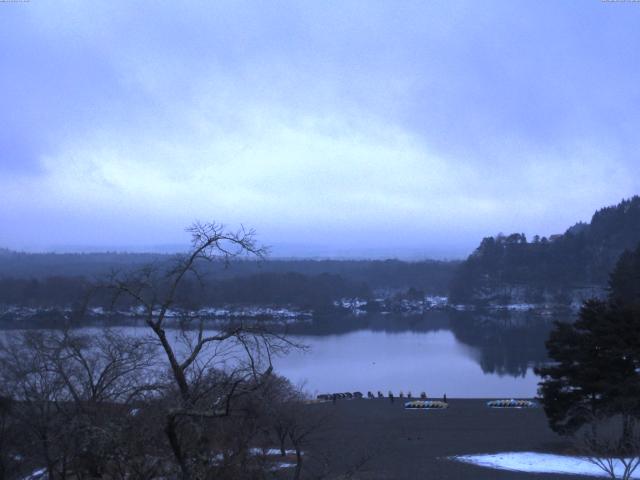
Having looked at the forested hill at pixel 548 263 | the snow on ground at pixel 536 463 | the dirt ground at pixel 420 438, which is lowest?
the dirt ground at pixel 420 438

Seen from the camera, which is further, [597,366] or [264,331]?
[597,366]

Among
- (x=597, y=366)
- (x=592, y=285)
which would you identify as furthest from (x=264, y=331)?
(x=592, y=285)

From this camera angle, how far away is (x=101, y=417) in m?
4.24

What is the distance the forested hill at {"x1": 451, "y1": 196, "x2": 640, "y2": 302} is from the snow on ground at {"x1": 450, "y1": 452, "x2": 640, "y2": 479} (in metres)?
43.9

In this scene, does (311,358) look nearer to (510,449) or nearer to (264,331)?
(510,449)

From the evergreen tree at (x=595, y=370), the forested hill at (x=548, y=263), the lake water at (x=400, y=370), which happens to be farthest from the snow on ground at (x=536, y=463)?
the forested hill at (x=548, y=263)

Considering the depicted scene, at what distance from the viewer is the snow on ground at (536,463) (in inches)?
348

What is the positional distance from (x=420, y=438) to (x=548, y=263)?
46731 millimetres

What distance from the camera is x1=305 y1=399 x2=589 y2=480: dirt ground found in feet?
29.6

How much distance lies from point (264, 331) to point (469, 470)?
6657mm

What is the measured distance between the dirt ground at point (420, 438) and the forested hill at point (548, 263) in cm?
4001

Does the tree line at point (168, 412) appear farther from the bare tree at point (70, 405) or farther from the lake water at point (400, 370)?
the lake water at point (400, 370)

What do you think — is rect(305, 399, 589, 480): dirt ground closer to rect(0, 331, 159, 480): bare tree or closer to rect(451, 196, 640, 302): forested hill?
rect(0, 331, 159, 480): bare tree

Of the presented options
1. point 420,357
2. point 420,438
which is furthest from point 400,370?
point 420,438
